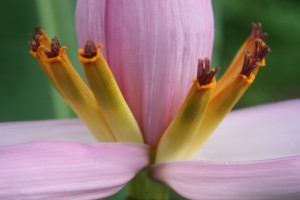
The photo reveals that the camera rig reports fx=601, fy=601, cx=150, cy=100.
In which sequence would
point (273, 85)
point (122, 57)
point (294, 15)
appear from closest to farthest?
point (122, 57) < point (294, 15) < point (273, 85)

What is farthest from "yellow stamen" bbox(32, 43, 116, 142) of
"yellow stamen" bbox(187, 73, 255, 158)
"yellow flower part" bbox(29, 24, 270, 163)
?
"yellow stamen" bbox(187, 73, 255, 158)

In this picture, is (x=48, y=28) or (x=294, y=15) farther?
(x=294, y=15)

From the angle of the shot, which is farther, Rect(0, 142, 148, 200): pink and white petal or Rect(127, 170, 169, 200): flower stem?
Rect(127, 170, 169, 200): flower stem

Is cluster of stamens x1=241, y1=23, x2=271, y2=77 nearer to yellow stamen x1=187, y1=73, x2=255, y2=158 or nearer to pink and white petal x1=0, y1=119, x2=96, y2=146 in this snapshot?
yellow stamen x1=187, y1=73, x2=255, y2=158

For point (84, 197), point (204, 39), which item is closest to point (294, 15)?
point (204, 39)

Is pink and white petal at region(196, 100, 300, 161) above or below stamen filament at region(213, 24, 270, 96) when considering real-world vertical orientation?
below

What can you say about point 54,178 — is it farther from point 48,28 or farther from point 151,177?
point 48,28
